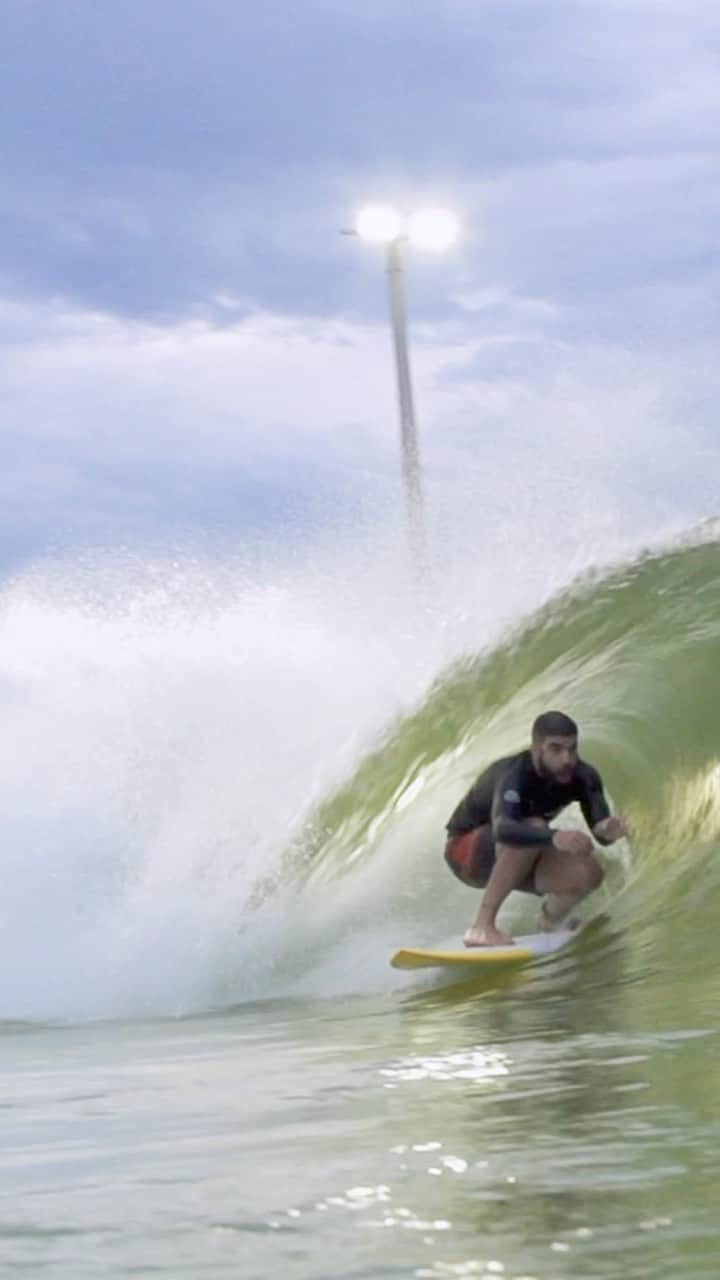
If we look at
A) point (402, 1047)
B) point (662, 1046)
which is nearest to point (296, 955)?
→ point (402, 1047)

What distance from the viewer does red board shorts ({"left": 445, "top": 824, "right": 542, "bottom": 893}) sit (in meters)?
9.06

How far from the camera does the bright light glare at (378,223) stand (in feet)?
68.2

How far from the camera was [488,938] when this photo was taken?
27.6 ft

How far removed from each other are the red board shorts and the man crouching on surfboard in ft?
0.14

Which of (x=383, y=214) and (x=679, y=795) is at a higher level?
(x=383, y=214)

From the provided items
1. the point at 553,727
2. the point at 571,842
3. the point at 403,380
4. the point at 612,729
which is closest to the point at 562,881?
the point at 571,842

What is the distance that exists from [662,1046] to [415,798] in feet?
20.9

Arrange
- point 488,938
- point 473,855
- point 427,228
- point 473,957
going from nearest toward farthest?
point 473,957
point 488,938
point 473,855
point 427,228

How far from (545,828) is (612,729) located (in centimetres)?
263

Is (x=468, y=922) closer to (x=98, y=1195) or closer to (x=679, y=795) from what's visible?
(x=679, y=795)

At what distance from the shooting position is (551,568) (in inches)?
559

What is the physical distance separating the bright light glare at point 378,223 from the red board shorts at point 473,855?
40.8ft

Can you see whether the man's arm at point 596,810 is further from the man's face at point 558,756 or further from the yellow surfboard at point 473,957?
the yellow surfboard at point 473,957

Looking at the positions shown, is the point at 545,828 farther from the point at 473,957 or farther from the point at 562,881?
the point at 473,957
